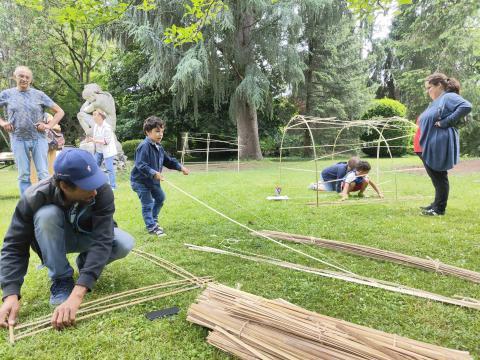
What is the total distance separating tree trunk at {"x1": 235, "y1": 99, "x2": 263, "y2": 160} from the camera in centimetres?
1448

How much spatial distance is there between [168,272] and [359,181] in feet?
14.7

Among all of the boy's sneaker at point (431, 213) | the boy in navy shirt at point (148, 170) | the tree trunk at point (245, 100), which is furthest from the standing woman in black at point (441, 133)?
the tree trunk at point (245, 100)

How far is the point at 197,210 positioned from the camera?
17.3 feet

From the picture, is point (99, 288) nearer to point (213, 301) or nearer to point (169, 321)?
point (169, 321)

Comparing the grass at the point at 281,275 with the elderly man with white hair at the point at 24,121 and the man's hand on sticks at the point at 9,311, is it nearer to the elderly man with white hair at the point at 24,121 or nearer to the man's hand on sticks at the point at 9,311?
the man's hand on sticks at the point at 9,311

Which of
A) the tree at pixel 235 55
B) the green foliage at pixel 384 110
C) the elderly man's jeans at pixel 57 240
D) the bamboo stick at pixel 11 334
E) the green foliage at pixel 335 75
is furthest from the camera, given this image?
the green foliage at pixel 384 110

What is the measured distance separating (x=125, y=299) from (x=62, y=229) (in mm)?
631

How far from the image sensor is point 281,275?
9.32 ft

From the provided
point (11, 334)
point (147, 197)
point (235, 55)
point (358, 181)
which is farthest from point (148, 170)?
point (235, 55)

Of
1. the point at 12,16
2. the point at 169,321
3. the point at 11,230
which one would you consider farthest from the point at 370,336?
the point at 12,16

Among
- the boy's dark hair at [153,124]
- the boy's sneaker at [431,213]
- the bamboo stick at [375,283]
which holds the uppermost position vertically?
the boy's dark hair at [153,124]

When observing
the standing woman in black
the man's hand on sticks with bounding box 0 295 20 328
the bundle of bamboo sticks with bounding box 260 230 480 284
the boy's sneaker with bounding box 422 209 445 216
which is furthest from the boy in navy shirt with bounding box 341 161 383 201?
the man's hand on sticks with bounding box 0 295 20 328

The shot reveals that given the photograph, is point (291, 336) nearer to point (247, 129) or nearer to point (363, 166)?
point (363, 166)

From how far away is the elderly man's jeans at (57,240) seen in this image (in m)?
2.17
